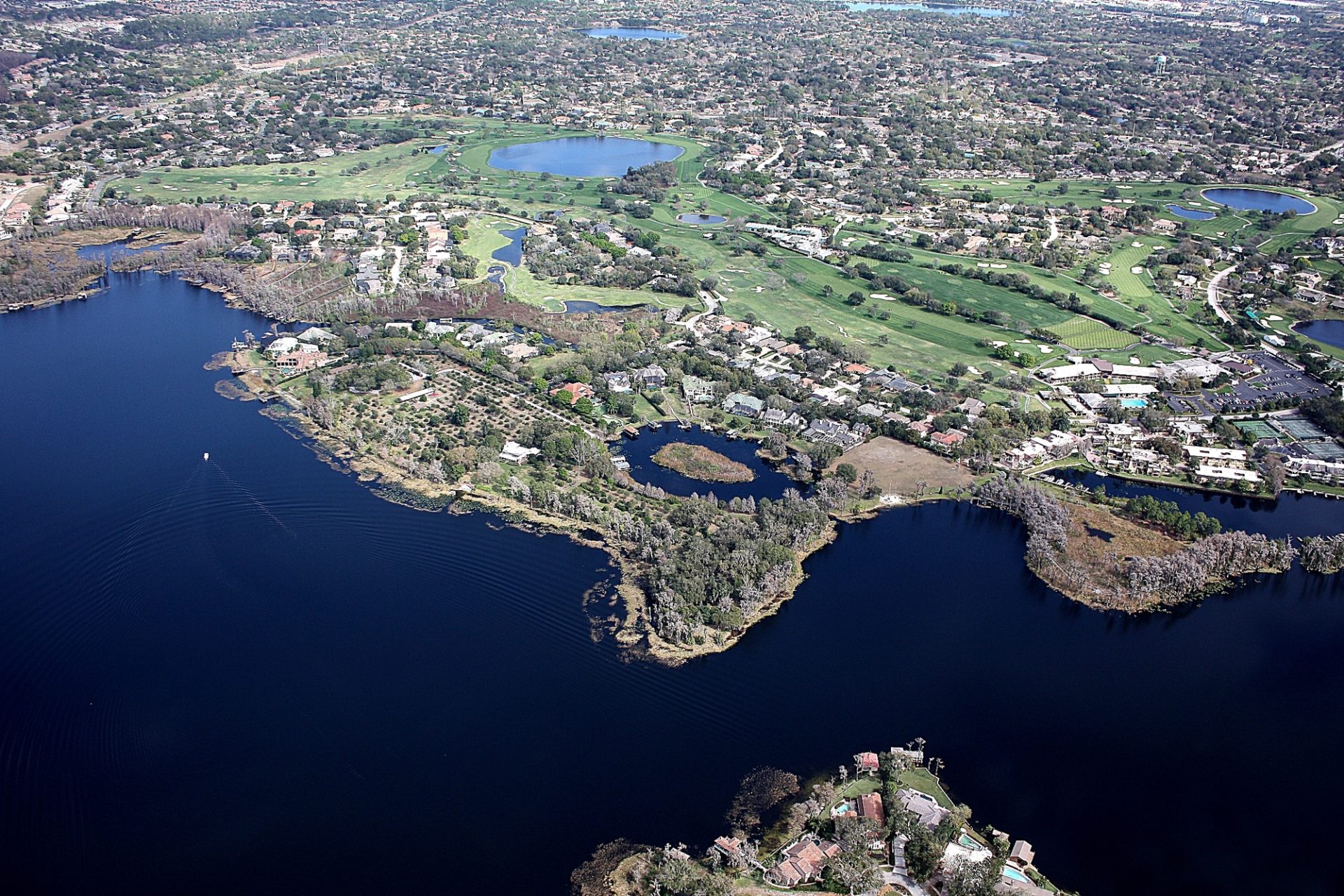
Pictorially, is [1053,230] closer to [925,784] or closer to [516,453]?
[516,453]

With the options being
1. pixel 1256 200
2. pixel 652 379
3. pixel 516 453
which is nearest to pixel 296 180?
pixel 652 379

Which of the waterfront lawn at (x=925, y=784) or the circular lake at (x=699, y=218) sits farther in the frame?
the circular lake at (x=699, y=218)

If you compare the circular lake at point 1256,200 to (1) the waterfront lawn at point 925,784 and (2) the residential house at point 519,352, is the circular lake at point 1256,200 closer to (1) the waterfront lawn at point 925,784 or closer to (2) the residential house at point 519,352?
(2) the residential house at point 519,352

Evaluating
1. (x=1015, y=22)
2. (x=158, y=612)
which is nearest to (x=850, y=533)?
(x=158, y=612)

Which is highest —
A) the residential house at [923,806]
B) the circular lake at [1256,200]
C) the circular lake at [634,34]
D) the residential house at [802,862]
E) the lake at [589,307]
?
the circular lake at [634,34]

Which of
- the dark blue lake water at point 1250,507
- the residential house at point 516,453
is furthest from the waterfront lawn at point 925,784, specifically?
the residential house at point 516,453

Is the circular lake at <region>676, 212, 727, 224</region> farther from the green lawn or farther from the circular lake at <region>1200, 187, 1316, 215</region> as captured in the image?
the circular lake at <region>1200, 187, 1316, 215</region>

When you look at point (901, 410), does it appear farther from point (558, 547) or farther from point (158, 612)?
point (158, 612)
